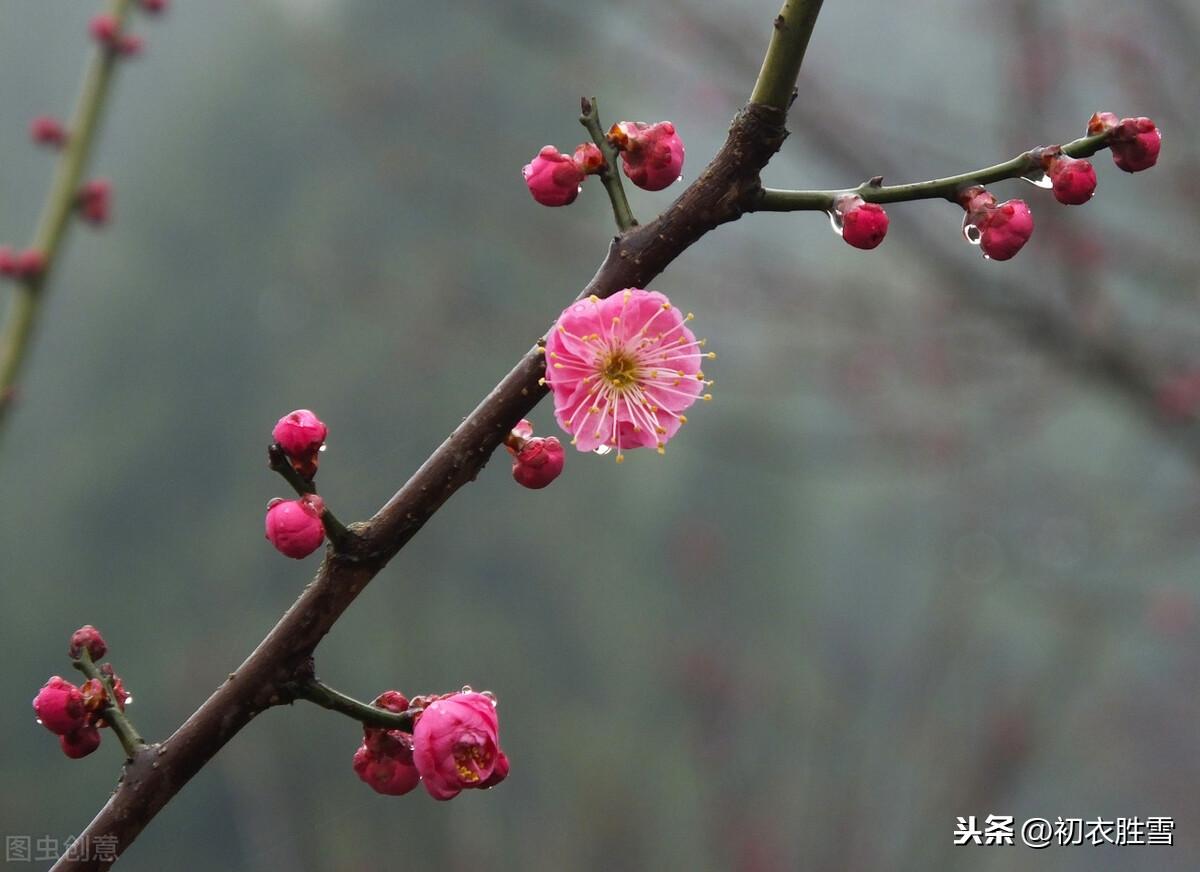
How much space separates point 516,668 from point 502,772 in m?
6.24

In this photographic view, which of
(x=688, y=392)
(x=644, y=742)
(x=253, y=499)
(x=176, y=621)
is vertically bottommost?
(x=688, y=392)

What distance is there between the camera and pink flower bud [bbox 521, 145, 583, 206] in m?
1.06

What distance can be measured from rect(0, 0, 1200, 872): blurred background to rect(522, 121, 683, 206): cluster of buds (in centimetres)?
218

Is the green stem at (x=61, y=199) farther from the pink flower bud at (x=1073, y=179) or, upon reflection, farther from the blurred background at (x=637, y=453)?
the blurred background at (x=637, y=453)

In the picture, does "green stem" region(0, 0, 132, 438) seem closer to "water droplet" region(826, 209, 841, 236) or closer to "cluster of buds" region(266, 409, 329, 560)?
"cluster of buds" region(266, 409, 329, 560)

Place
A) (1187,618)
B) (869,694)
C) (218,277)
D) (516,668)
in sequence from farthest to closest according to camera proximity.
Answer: (218,277) < (516,668) < (869,694) < (1187,618)

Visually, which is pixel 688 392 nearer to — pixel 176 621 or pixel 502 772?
pixel 502 772

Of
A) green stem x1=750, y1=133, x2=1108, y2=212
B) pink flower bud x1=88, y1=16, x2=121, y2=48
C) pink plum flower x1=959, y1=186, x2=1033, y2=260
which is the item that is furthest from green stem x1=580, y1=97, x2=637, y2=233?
pink flower bud x1=88, y1=16, x2=121, y2=48

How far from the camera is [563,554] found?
8109 mm

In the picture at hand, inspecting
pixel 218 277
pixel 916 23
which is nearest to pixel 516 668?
pixel 218 277

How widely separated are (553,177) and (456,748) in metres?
0.53

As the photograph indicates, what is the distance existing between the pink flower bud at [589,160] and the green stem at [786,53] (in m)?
0.19

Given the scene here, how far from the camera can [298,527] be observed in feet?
3.04

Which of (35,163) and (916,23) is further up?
(916,23)
